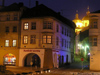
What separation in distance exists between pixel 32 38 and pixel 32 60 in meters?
5.39

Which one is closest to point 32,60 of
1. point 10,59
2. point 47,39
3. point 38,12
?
point 10,59

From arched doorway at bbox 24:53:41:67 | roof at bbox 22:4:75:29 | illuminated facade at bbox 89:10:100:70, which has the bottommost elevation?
arched doorway at bbox 24:53:41:67

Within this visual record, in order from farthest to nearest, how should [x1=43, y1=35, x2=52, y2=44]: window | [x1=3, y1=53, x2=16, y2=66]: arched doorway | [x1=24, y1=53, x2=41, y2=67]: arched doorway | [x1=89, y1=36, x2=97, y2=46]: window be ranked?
1. [x1=3, y1=53, x2=16, y2=66]: arched doorway
2. [x1=24, y1=53, x2=41, y2=67]: arched doorway
3. [x1=43, y1=35, x2=52, y2=44]: window
4. [x1=89, y1=36, x2=97, y2=46]: window

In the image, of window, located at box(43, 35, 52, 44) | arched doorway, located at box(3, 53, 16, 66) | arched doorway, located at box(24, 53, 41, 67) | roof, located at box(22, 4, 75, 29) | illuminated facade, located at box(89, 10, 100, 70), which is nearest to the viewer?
illuminated facade, located at box(89, 10, 100, 70)

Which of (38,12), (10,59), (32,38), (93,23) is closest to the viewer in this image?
(93,23)

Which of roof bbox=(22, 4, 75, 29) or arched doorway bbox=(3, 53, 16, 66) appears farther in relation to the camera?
arched doorway bbox=(3, 53, 16, 66)

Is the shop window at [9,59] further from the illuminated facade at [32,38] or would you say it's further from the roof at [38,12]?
the roof at [38,12]

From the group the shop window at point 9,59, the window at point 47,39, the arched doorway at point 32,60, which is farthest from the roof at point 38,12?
the shop window at point 9,59

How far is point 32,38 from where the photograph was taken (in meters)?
43.7

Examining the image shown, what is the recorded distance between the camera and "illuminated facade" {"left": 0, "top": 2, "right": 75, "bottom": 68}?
42469 millimetres

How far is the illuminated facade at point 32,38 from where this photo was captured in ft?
139

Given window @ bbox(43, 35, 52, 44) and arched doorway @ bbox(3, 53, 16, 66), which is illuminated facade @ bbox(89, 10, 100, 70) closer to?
window @ bbox(43, 35, 52, 44)

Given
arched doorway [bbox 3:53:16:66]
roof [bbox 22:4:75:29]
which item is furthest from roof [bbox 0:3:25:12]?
arched doorway [bbox 3:53:16:66]

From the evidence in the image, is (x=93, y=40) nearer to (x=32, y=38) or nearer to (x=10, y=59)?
(x=32, y=38)
